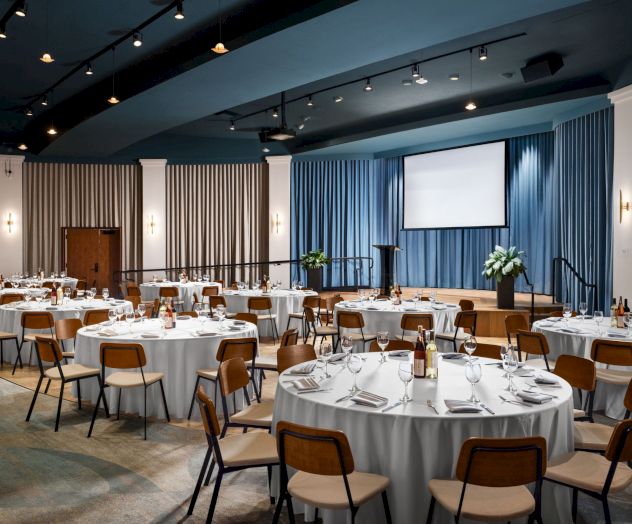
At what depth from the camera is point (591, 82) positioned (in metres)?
9.83

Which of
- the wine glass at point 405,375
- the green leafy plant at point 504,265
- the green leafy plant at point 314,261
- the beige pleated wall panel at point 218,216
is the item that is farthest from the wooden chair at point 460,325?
the beige pleated wall panel at point 218,216

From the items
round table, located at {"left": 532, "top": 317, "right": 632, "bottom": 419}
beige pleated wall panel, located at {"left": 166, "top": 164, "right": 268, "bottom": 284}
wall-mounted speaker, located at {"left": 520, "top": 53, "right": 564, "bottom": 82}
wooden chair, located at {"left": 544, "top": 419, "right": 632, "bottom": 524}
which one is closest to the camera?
wooden chair, located at {"left": 544, "top": 419, "right": 632, "bottom": 524}

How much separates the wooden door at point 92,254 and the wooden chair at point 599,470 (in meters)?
13.8

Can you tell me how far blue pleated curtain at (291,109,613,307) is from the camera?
1019 centimetres

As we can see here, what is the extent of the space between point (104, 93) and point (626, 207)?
8.99 m

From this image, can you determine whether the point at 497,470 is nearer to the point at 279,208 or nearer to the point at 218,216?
the point at 279,208

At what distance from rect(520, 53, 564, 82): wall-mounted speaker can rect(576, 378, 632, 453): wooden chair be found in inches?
261

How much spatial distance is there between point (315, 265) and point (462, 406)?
10367 millimetres

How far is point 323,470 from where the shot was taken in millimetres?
2646

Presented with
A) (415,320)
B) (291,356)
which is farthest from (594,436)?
(415,320)

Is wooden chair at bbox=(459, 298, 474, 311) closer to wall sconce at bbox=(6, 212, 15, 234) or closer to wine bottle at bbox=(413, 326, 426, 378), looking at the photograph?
wine bottle at bbox=(413, 326, 426, 378)

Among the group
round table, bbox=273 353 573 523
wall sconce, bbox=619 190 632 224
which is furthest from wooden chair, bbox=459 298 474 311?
round table, bbox=273 353 573 523

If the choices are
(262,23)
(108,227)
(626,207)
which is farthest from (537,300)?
(108,227)

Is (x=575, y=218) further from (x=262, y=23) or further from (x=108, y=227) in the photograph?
(x=108, y=227)
